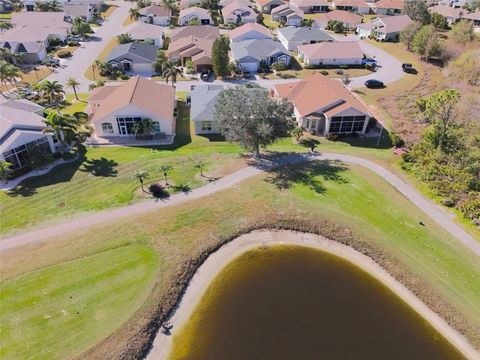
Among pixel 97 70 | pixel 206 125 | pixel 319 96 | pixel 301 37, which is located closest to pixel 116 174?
pixel 206 125

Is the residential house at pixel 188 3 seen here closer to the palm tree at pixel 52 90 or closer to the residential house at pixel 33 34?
the residential house at pixel 33 34

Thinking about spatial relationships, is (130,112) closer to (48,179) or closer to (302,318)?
(48,179)

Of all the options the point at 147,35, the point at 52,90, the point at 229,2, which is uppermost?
the point at 229,2

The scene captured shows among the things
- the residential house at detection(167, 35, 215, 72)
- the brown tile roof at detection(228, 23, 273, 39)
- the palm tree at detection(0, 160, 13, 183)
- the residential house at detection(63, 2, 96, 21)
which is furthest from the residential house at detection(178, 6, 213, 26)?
the palm tree at detection(0, 160, 13, 183)

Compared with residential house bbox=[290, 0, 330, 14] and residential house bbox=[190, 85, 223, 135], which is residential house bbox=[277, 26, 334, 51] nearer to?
residential house bbox=[290, 0, 330, 14]

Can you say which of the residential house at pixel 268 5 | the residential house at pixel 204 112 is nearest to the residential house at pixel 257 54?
the residential house at pixel 204 112

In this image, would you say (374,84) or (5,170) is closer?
(5,170)

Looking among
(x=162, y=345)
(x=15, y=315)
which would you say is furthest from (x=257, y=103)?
(x=15, y=315)
